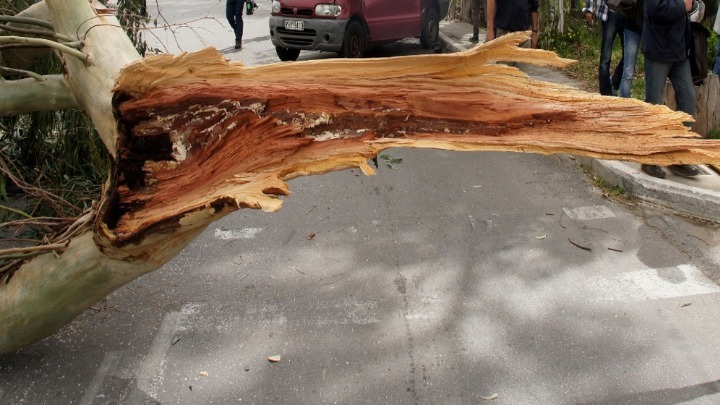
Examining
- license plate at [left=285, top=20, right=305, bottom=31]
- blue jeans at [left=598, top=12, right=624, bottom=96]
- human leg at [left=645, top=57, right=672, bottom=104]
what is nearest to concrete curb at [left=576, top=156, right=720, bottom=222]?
human leg at [left=645, top=57, right=672, bottom=104]

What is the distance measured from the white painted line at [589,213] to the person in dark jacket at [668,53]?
60cm

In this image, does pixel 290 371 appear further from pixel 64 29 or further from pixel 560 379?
pixel 64 29

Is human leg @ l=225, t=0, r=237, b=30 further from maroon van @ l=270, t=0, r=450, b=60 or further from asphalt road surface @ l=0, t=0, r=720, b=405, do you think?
asphalt road surface @ l=0, t=0, r=720, b=405

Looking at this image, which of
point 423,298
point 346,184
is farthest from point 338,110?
point 346,184

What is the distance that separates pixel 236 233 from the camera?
5.26 meters

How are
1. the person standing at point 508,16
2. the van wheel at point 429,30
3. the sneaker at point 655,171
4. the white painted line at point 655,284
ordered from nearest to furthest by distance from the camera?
the white painted line at point 655,284, the sneaker at point 655,171, the person standing at point 508,16, the van wheel at point 429,30

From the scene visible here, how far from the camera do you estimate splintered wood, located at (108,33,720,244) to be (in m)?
2.76

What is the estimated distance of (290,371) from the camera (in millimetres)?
3557

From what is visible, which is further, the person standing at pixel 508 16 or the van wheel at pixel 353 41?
the van wheel at pixel 353 41

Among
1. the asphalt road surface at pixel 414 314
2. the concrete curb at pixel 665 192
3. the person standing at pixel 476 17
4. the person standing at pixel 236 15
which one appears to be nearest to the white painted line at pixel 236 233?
the asphalt road surface at pixel 414 314

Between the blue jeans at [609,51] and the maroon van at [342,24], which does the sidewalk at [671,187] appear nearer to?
the blue jeans at [609,51]

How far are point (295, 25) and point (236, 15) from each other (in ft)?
10.4

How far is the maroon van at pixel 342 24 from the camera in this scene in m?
10.7

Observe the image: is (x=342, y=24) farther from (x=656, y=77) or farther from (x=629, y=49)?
(x=656, y=77)
